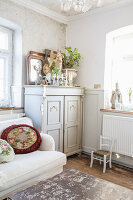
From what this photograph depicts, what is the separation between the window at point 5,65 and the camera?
309 centimetres

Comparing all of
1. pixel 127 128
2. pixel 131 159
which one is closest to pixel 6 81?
pixel 127 128

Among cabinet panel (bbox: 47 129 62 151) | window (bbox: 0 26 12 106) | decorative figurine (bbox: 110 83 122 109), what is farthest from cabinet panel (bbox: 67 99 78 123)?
window (bbox: 0 26 12 106)

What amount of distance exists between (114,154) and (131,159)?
301mm

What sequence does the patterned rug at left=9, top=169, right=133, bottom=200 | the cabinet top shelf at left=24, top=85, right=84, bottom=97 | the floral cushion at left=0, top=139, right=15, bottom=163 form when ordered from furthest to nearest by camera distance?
the cabinet top shelf at left=24, top=85, right=84, bottom=97 < the floral cushion at left=0, top=139, right=15, bottom=163 < the patterned rug at left=9, top=169, right=133, bottom=200

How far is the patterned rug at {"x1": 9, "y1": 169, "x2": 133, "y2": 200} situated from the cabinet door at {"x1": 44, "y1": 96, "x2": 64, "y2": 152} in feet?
4.22

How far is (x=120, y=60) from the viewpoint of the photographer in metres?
3.36

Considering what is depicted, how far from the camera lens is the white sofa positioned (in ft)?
5.70

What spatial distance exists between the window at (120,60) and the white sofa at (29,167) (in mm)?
1719

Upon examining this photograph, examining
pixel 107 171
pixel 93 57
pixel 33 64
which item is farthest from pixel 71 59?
pixel 107 171

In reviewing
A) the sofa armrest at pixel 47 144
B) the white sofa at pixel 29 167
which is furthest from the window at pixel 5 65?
the sofa armrest at pixel 47 144

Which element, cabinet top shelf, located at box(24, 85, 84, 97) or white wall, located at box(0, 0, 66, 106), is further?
white wall, located at box(0, 0, 66, 106)

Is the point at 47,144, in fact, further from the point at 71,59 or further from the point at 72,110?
the point at 71,59

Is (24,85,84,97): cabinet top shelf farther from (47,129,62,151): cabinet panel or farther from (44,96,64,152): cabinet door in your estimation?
(47,129,62,151): cabinet panel

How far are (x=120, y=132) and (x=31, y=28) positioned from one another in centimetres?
233
